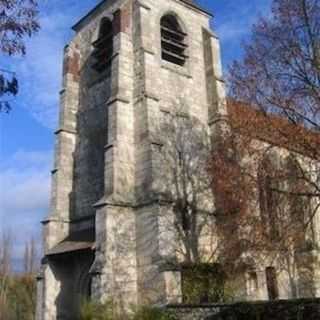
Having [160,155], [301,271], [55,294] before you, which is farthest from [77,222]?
[301,271]

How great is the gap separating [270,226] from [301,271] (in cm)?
627

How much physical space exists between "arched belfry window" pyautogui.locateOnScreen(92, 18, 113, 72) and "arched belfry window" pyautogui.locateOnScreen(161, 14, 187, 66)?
101 inches

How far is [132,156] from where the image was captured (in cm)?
1927

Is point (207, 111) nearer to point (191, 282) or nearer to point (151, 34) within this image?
point (151, 34)

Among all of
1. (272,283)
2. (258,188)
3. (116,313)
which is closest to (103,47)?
(258,188)

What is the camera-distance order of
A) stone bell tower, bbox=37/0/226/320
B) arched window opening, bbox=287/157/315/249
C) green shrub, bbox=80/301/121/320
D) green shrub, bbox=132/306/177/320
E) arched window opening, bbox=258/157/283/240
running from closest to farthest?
green shrub, bbox=132/306/177/320, arched window opening, bbox=287/157/315/249, green shrub, bbox=80/301/121/320, arched window opening, bbox=258/157/283/240, stone bell tower, bbox=37/0/226/320

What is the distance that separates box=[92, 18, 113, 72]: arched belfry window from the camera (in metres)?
22.9

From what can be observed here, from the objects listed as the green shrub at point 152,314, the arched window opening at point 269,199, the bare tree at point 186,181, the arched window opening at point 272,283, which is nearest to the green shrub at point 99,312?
the green shrub at point 152,314

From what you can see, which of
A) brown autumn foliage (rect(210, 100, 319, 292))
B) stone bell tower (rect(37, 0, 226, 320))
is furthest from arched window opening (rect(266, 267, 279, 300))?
stone bell tower (rect(37, 0, 226, 320))

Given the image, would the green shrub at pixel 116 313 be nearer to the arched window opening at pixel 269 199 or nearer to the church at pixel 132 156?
the church at pixel 132 156

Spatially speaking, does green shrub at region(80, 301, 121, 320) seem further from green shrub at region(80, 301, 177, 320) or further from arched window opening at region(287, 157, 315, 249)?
arched window opening at region(287, 157, 315, 249)

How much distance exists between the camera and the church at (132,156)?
17406 millimetres

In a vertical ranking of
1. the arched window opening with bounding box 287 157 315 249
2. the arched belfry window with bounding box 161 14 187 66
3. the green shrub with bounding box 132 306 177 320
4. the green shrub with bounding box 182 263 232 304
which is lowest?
the green shrub with bounding box 132 306 177 320

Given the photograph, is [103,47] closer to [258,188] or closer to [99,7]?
[99,7]
